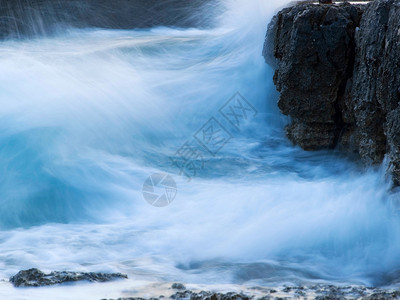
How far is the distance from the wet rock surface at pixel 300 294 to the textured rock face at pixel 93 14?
9084mm

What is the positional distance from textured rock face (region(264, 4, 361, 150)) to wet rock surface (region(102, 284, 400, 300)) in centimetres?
256

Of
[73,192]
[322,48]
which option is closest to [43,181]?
[73,192]

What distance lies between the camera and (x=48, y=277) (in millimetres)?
3291

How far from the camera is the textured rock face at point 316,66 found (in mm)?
5078

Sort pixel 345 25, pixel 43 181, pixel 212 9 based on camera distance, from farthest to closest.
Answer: pixel 212 9, pixel 43 181, pixel 345 25

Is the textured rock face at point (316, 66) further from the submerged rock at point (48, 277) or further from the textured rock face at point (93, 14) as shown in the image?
the textured rock face at point (93, 14)

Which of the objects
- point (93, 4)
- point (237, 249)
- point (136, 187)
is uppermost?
point (93, 4)

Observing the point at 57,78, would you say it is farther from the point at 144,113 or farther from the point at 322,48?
the point at 322,48

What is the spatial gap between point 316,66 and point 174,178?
1.86 meters

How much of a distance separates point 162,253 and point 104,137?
2733 millimetres

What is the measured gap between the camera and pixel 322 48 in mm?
5168

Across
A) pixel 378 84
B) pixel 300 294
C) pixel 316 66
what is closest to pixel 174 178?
pixel 316 66

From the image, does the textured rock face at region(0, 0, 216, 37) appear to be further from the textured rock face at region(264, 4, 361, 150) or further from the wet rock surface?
the wet rock surface

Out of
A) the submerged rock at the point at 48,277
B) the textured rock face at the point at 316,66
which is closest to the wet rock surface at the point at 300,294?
the submerged rock at the point at 48,277
